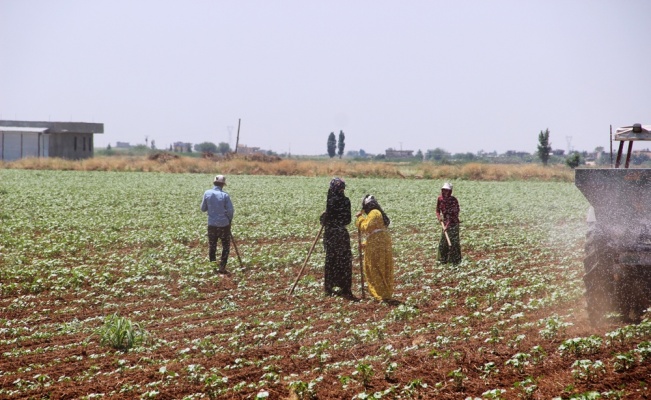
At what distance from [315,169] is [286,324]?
151 ft

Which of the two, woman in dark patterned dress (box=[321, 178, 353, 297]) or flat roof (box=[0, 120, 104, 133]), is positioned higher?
flat roof (box=[0, 120, 104, 133])

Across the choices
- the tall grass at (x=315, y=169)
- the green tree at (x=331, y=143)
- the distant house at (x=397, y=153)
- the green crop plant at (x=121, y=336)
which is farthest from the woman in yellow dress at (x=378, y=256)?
the distant house at (x=397, y=153)

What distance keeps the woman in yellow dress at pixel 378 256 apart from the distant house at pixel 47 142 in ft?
184

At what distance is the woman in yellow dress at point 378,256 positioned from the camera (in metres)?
10.4

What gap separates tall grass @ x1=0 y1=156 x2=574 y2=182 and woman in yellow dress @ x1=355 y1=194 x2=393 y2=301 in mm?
42165

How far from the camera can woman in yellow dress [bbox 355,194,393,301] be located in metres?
10.4

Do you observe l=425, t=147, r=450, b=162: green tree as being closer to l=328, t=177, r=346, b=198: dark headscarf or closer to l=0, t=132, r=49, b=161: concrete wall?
l=0, t=132, r=49, b=161: concrete wall

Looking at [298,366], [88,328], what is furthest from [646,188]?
[88,328]

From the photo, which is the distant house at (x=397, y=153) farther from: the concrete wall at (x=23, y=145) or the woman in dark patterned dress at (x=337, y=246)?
the woman in dark patterned dress at (x=337, y=246)

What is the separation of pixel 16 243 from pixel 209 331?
29.6 feet

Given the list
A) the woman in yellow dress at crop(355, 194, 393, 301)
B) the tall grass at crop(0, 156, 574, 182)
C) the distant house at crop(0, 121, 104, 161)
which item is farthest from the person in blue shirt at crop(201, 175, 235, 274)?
the distant house at crop(0, 121, 104, 161)

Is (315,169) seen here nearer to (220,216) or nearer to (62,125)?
(62,125)

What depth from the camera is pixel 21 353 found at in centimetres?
797

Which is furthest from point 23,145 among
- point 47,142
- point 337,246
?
point 337,246
